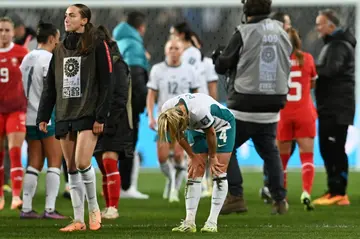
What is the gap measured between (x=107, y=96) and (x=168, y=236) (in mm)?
1251

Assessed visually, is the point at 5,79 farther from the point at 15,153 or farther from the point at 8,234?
the point at 8,234

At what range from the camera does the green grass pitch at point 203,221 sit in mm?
9562

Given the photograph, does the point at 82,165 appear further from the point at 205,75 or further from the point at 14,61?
the point at 205,75

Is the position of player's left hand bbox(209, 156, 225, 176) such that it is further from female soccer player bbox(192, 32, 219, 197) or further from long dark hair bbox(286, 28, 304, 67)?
female soccer player bbox(192, 32, 219, 197)

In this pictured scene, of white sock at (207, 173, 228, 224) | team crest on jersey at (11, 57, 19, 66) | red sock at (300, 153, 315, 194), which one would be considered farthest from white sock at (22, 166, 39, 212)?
red sock at (300, 153, 315, 194)

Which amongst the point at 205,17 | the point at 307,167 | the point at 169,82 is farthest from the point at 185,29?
the point at 205,17

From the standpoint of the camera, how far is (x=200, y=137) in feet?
33.6

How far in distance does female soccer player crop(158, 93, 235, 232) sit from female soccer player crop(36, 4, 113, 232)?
24.4 inches

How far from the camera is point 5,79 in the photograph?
12.3m

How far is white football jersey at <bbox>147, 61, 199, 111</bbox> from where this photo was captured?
1437 cm

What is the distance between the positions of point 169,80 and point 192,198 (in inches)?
183

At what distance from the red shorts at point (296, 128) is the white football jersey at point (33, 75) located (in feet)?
8.92

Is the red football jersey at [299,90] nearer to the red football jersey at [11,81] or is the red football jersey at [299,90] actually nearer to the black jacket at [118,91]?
the black jacket at [118,91]

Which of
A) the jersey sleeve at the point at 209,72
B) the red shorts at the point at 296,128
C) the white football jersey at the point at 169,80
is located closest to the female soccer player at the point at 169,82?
the white football jersey at the point at 169,80
